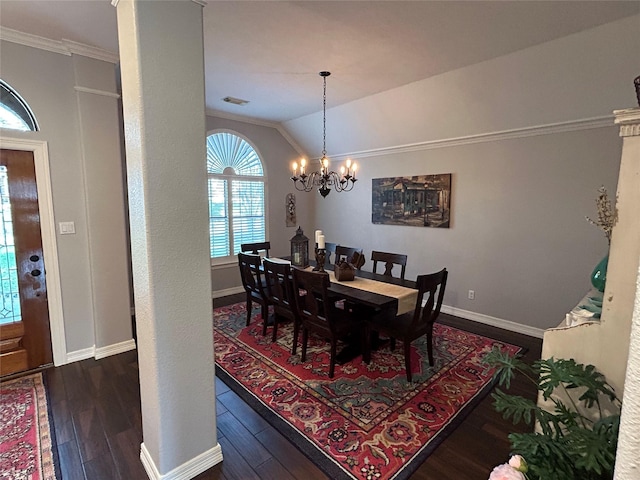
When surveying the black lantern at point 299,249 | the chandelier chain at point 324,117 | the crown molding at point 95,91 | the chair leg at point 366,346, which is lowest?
the chair leg at point 366,346

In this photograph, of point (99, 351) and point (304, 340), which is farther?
point (99, 351)

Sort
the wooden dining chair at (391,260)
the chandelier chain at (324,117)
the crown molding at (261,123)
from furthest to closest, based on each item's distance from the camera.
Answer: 1. the crown molding at (261,123)
2. the chandelier chain at (324,117)
3. the wooden dining chair at (391,260)

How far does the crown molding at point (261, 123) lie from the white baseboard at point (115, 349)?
3380 millimetres

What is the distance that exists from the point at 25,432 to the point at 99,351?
41.7 inches

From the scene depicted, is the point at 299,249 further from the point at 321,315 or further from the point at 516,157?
the point at 516,157

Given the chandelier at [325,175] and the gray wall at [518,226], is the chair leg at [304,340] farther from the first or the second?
the gray wall at [518,226]

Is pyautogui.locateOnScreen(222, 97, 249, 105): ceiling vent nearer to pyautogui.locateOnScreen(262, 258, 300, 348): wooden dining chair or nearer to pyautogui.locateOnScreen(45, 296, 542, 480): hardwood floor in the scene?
pyautogui.locateOnScreen(262, 258, 300, 348): wooden dining chair

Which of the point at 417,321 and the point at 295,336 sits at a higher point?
the point at 417,321

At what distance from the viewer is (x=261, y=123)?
17.9ft

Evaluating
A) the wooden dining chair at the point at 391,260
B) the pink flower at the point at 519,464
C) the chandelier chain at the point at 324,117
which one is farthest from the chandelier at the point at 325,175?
the pink flower at the point at 519,464

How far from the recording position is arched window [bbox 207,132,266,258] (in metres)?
5.07

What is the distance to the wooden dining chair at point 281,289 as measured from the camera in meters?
2.96

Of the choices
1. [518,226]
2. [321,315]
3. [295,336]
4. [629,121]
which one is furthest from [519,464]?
[518,226]

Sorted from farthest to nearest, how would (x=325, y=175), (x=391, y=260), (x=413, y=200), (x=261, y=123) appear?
(x=261, y=123) → (x=413, y=200) → (x=391, y=260) → (x=325, y=175)
